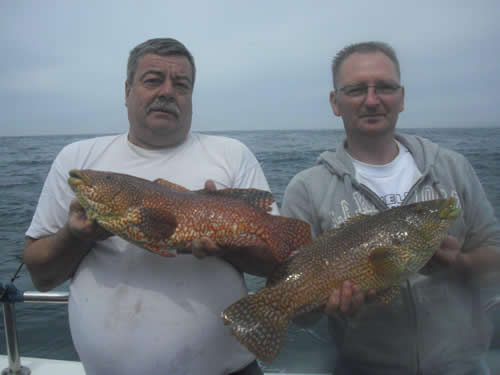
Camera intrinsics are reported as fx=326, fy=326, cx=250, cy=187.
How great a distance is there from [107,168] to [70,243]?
2.15 ft

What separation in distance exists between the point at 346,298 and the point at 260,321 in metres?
0.59

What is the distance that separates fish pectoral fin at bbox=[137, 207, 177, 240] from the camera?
2217 millimetres

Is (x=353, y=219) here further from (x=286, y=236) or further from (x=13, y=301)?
(x=13, y=301)

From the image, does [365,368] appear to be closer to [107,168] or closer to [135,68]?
[107,168]

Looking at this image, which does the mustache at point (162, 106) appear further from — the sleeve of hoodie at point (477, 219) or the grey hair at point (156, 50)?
the sleeve of hoodie at point (477, 219)

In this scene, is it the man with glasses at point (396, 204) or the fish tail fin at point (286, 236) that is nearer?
the fish tail fin at point (286, 236)

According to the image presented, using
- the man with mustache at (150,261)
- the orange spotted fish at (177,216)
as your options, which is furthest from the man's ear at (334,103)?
the orange spotted fish at (177,216)

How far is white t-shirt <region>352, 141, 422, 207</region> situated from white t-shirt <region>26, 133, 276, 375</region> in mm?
901

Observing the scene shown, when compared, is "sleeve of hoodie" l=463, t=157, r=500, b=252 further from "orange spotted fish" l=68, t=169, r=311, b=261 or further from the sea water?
"orange spotted fish" l=68, t=169, r=311, b=261

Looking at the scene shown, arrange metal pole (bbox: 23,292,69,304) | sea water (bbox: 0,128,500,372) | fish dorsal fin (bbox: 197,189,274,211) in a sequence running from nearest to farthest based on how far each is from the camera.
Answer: fish dorsal fin (bbox: 197,189,274,211), metal pole (bbox: 23,292,69,304), sea water (bbox: 0,128,500,372)

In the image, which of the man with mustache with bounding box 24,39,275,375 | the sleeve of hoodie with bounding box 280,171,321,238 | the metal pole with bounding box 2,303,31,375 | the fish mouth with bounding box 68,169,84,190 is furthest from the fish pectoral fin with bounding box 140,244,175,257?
the metal pole with bounding box 2,303,31,375

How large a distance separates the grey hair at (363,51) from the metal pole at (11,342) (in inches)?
148

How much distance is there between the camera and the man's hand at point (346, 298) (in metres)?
2.17

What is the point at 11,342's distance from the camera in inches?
132
